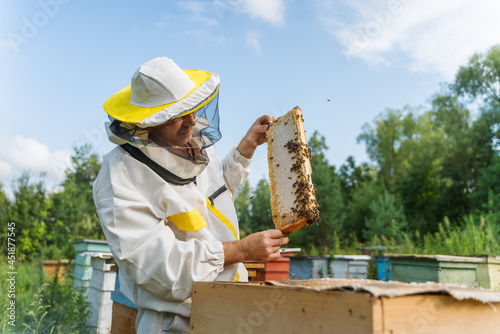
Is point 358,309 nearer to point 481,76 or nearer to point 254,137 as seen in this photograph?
point 254,137

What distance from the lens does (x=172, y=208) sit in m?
1.99

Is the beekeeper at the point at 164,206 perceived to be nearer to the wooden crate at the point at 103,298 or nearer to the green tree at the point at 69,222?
the wooden crate at the point at 103,298

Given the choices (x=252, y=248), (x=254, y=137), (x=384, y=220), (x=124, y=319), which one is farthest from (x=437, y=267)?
(x=384, y=220)

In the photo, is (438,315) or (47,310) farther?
(47,310)

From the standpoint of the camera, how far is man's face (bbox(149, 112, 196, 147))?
214 cm

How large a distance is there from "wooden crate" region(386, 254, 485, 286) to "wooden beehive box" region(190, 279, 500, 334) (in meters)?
4.97

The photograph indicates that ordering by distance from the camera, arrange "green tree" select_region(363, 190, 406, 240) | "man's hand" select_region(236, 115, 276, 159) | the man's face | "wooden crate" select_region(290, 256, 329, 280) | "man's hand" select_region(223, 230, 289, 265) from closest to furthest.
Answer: "man's hand" select_region(223, 230, 289, 265) → the man's face → "man's hand" select_region(236, 115, 276, 159) → "wooden crate" select_region(290, 256, 329, 280) → "green tree" select_region(363, 190, 406, 240)

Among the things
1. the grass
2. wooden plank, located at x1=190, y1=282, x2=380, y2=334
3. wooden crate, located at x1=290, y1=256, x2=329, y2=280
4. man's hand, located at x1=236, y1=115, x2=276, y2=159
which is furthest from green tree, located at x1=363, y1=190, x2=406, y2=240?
wooden plank, located at x1=190, y1=282, x2=380, y2=334

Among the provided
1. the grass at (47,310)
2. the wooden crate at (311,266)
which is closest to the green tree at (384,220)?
the wooden crate at (311,266)

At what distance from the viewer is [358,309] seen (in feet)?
3.64

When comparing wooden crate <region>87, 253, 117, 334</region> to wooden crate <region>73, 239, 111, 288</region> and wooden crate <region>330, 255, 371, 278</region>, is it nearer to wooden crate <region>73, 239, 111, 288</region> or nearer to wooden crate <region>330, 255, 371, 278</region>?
wooden crate <region>73, 239, 111, 288</region>

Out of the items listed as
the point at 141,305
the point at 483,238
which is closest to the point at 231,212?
the point at 141,305

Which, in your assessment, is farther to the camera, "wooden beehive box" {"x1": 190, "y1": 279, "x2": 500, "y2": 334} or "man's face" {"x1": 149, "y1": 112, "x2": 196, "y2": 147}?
"man's face" {"x1": 149, "y1": 112, "x2": 196, "y2": 147}

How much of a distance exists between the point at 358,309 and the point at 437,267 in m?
5.46
